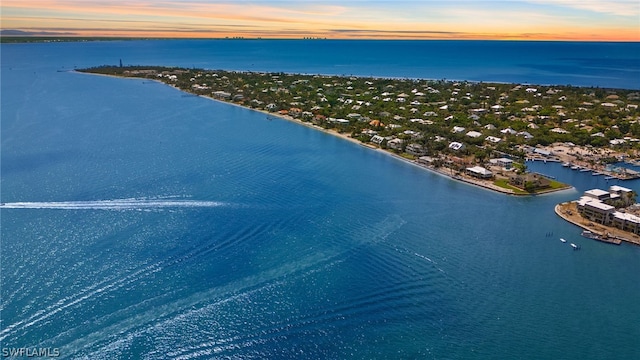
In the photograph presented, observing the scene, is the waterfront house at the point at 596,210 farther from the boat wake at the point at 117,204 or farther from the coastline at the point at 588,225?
the boat wake at the point at 117,204

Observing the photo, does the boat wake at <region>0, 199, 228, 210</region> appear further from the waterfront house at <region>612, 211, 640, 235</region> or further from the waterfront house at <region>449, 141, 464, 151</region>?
the waterfront house at <region>612, 211, 640, 235</region>

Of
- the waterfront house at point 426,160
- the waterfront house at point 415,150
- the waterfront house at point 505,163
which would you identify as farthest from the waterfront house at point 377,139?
the waterfront house at point 505,163

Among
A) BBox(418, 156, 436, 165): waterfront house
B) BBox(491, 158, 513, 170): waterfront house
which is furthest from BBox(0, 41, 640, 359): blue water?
BBox(491, 158, 513, 170): waterfront house

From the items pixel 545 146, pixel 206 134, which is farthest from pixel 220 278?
pixel 545 146

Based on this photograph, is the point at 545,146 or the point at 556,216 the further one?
the point at 545,146

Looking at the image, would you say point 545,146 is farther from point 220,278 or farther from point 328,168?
point 220,278

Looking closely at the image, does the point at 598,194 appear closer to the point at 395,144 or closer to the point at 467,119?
the point at 395,144

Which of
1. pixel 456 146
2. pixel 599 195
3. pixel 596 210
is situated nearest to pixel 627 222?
pixel 596 210
